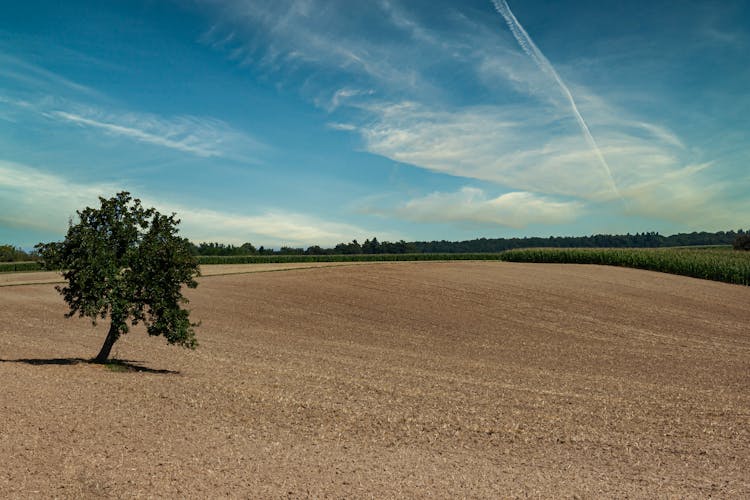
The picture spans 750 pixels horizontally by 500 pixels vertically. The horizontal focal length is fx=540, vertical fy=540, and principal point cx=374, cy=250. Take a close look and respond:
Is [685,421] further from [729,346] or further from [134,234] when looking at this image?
[134,234]

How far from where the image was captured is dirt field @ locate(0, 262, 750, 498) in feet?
33.3

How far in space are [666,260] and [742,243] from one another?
3821cm

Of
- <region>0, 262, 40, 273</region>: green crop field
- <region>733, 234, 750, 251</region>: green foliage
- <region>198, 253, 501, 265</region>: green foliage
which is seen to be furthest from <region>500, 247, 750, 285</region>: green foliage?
<region>0, 262, 40, 273</region>: green crop field

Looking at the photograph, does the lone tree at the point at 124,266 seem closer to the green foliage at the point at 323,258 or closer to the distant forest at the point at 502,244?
the green foliage at the point at 323,258

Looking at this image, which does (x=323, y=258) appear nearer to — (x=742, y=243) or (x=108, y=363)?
(x=742, y=243)

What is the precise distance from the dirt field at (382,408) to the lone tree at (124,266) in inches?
78.3

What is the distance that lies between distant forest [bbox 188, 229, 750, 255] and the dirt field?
103 metres

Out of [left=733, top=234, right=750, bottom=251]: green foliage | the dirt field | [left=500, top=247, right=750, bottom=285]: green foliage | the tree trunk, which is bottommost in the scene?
the dirt field

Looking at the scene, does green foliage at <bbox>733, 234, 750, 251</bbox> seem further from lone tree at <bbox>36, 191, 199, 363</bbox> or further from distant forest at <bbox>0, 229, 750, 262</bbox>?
lone tree at <bbox>36, 191, 199, 363</bbox>

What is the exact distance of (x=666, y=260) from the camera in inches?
2426

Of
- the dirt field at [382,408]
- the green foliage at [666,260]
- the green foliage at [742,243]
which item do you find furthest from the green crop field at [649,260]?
the dirt field at [382,408]

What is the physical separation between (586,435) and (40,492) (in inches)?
463

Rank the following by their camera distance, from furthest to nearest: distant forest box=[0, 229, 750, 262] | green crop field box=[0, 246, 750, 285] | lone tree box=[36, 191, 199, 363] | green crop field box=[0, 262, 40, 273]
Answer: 1. distant forest box=[0, 229, 750, 262]
2. green crop field box=[0, 262, 40, 273]
3. green crop field box=[0, 246, 750, 285]
4. lone tree box=[36, 191, 199, 363]

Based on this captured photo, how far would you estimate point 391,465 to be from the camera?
1088 cm
